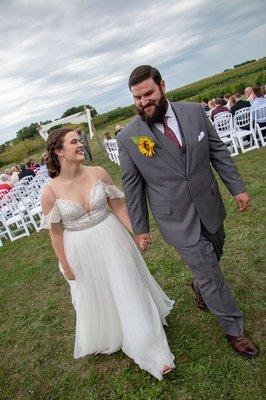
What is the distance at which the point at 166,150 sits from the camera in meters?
3.30

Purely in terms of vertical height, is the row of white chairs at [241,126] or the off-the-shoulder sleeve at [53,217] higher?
the off-the-shoulder sleeve at [53,217]

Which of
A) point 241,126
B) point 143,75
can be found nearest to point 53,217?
point 143,75

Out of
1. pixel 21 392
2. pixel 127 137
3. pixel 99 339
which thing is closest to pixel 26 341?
pixel 21 392

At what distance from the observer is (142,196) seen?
3.59 meters

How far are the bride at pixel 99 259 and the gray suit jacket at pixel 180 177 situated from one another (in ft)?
1.49

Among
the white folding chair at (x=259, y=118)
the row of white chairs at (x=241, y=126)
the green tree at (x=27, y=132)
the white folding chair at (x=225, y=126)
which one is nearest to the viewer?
the white folding chair at (x=259, y=118)

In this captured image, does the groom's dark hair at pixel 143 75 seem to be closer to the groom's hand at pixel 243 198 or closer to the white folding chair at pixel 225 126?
the groom's hand at pixel 243 198

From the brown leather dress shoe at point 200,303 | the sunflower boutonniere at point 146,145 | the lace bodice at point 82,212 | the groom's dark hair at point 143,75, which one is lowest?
the brown leather dress shoe at point 200,303

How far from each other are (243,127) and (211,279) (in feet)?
32.5

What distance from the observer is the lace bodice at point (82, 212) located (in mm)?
3789

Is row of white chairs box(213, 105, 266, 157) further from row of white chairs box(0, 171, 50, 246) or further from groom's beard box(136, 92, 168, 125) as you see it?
groom's beard box(136, 92, 168, 125)

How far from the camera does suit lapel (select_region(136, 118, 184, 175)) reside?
10.8ft

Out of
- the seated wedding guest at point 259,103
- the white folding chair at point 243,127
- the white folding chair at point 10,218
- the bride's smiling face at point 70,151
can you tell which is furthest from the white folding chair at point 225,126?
the bride's smiling face at point 70,151

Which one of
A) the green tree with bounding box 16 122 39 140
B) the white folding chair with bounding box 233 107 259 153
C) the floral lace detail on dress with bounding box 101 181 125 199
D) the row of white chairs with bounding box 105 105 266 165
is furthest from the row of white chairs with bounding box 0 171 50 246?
the green tree with bounding box 16 122 39 140
